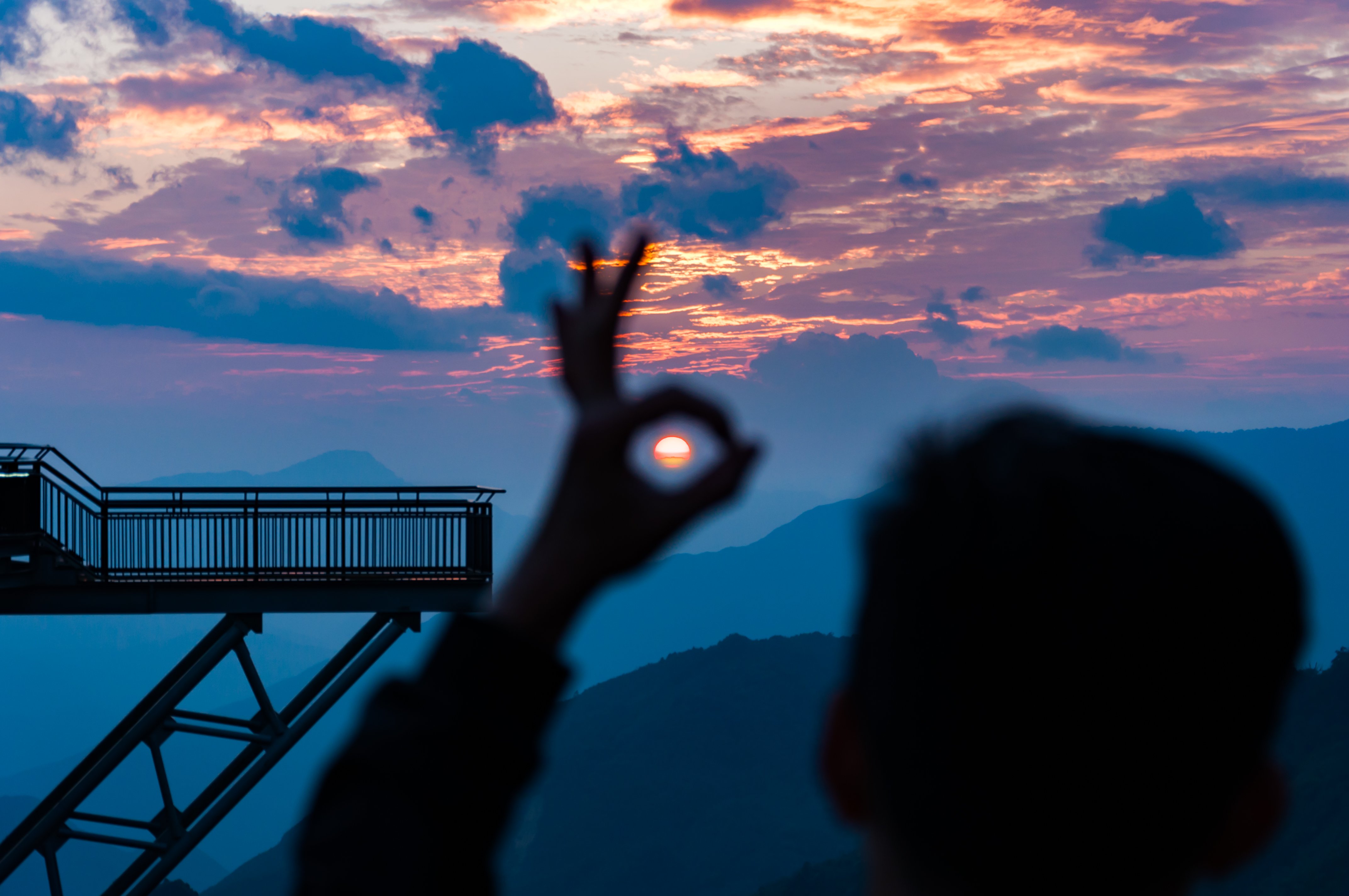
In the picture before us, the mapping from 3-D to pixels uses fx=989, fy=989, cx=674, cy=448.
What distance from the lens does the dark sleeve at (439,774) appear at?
119 cm

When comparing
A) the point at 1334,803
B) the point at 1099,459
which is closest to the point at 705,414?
the point at 1099,459

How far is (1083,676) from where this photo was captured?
1.01 meters

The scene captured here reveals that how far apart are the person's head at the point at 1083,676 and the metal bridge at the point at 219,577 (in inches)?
636

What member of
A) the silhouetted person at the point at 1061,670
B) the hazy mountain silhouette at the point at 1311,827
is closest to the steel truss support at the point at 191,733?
the silhouetted person at the point at 1061,670

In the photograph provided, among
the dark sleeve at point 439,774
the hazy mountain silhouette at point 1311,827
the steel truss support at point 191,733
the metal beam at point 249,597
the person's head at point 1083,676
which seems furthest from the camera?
the hazy mountain silhouette at point 1311,827

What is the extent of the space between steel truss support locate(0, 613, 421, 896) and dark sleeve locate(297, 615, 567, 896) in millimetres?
16142

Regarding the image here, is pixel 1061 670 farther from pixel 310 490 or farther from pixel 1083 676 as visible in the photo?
pixel 310 490

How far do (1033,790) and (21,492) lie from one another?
1922 cm

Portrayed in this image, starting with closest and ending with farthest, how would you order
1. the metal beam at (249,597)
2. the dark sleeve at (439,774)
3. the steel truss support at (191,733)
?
the dark sleeve at (439,774), the steel truss support at (191,733), the metal beam at (249,597)

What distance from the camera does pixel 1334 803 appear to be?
12069 cm

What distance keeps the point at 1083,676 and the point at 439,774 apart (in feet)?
2.58

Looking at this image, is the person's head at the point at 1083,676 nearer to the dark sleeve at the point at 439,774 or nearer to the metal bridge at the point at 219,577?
the dark sleeve at the point at 439,774

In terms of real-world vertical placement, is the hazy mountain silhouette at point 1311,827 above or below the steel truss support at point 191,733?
below

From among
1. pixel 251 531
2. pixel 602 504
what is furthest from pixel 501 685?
pixel 251 531
